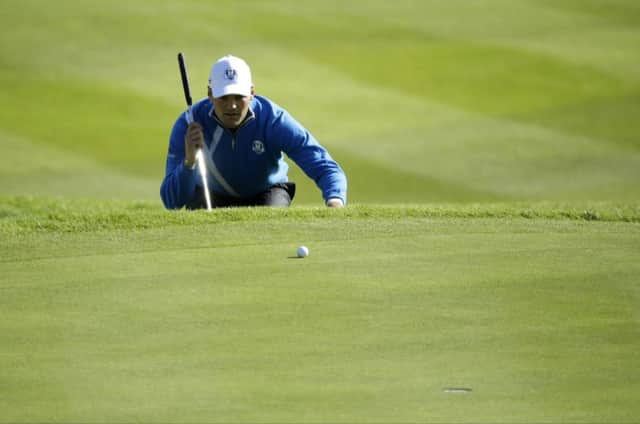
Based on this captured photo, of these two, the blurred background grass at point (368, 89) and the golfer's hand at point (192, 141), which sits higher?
the blurred background grass at point (368, 89)

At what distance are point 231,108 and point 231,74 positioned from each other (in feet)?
0.97

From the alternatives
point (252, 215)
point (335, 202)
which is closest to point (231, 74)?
point (335, 202)

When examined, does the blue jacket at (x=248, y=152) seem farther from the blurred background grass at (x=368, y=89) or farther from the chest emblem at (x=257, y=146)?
the blurred background grass at (x=368, y=89)

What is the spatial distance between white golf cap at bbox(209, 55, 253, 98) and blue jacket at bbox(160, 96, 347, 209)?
0.36 meters

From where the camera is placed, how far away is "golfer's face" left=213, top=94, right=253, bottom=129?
838cm

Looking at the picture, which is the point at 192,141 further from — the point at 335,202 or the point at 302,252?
the point at 302,252

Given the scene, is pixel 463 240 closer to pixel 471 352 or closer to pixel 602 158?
pixel 471 352

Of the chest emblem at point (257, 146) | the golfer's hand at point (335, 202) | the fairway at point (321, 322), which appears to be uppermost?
the chest emblem at point (257, 146)

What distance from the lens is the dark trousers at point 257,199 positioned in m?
8.96

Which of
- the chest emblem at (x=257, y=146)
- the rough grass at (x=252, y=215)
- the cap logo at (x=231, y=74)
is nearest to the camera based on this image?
the rough grass at (x=252, y=215)

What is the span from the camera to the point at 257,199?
910 cm

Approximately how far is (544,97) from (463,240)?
14.5 meters

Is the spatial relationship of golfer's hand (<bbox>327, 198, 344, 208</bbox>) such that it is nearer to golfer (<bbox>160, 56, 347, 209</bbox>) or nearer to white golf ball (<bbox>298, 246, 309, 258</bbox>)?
golfer (<bbox>160, 56, 347, 209</bbox>)

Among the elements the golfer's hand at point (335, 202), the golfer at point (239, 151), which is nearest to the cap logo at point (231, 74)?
the golfer at point (239, 151)
